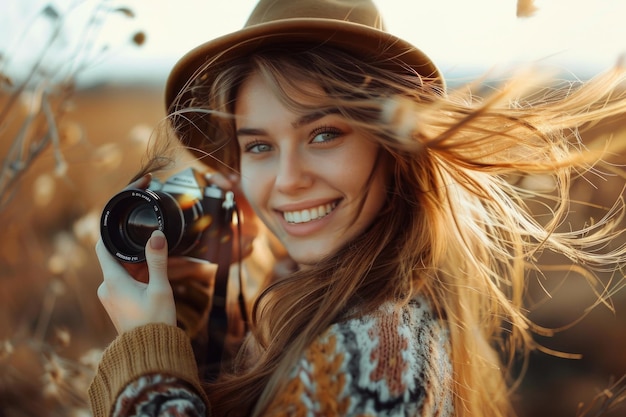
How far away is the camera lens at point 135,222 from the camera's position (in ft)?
3.82

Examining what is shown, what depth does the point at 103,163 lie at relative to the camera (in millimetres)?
1737

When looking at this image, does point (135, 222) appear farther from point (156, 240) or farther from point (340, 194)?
point (340, 194)

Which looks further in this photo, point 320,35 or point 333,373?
point 320,35

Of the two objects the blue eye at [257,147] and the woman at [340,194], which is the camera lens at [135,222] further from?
the blue eye at [257,147]

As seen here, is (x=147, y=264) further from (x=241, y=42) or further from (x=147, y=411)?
(x=241, y=42)

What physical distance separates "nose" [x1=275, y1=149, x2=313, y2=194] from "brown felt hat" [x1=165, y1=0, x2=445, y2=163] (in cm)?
22

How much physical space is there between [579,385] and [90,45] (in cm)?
214

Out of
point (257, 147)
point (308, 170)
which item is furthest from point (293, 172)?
point (257, 147)

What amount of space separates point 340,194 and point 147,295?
420 mm

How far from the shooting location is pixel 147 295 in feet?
3.82

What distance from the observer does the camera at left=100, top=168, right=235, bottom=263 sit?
3.83ft

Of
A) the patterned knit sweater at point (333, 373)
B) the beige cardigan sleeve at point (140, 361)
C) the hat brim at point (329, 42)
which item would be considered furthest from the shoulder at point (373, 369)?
the hat brim at point (329, 42)

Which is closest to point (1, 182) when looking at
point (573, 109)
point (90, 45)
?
point (90, 45)

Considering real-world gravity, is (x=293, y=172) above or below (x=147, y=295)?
above
